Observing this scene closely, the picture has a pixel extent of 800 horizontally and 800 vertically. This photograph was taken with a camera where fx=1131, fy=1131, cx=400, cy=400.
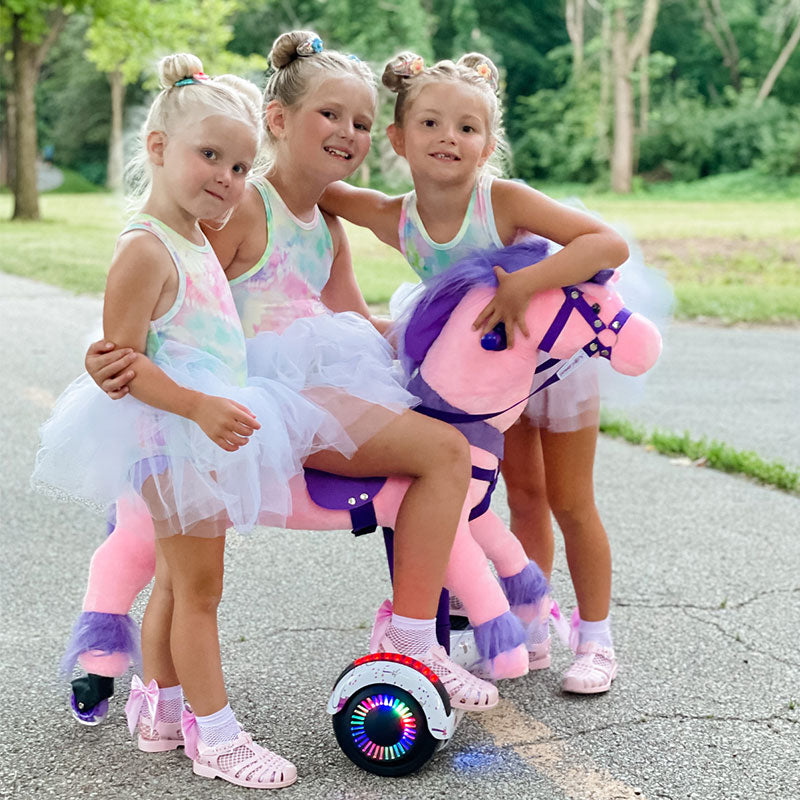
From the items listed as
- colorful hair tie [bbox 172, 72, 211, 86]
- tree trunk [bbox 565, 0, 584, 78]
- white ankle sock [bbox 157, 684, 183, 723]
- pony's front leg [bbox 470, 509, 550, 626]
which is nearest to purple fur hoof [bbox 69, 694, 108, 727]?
white ankle sock [bbox 157, 684, 183, 723]

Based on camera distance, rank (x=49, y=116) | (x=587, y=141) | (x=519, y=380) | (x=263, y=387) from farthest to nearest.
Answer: (x=49, y=116), (x=587, y=141), (x=519, y=380), (x=263, y=387)

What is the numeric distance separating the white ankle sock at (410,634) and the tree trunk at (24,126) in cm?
2240

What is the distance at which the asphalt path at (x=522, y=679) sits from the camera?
107 inches

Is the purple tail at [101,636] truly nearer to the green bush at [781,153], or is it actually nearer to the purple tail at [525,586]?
the purple tail at [525,586]

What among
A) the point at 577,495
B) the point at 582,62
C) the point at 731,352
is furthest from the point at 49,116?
the point at 577,495

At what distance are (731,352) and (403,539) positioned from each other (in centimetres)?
689

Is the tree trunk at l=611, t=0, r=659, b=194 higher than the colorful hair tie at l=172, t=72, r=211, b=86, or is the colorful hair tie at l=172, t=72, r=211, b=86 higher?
the colorful hair tie at l=172, t=72, r=211, b=86

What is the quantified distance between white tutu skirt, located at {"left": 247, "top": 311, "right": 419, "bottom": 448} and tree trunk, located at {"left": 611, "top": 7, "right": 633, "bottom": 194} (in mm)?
35124

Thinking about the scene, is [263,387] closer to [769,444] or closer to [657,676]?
[657,676]

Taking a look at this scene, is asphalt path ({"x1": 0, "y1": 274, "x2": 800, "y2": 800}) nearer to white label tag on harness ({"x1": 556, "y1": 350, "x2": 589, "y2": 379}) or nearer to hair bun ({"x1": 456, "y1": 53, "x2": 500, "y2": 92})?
white label tag on harness ({"x1": 556, "y1": 350, "x2": 589, "y2": 379})

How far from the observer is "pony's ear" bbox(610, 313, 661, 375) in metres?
2.84

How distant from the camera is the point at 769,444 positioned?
20.8 ft

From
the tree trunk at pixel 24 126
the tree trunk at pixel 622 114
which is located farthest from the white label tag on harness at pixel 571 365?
the tree trunk at pixel 622 114

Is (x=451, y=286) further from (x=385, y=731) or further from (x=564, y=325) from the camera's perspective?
(x=385, y=731)
